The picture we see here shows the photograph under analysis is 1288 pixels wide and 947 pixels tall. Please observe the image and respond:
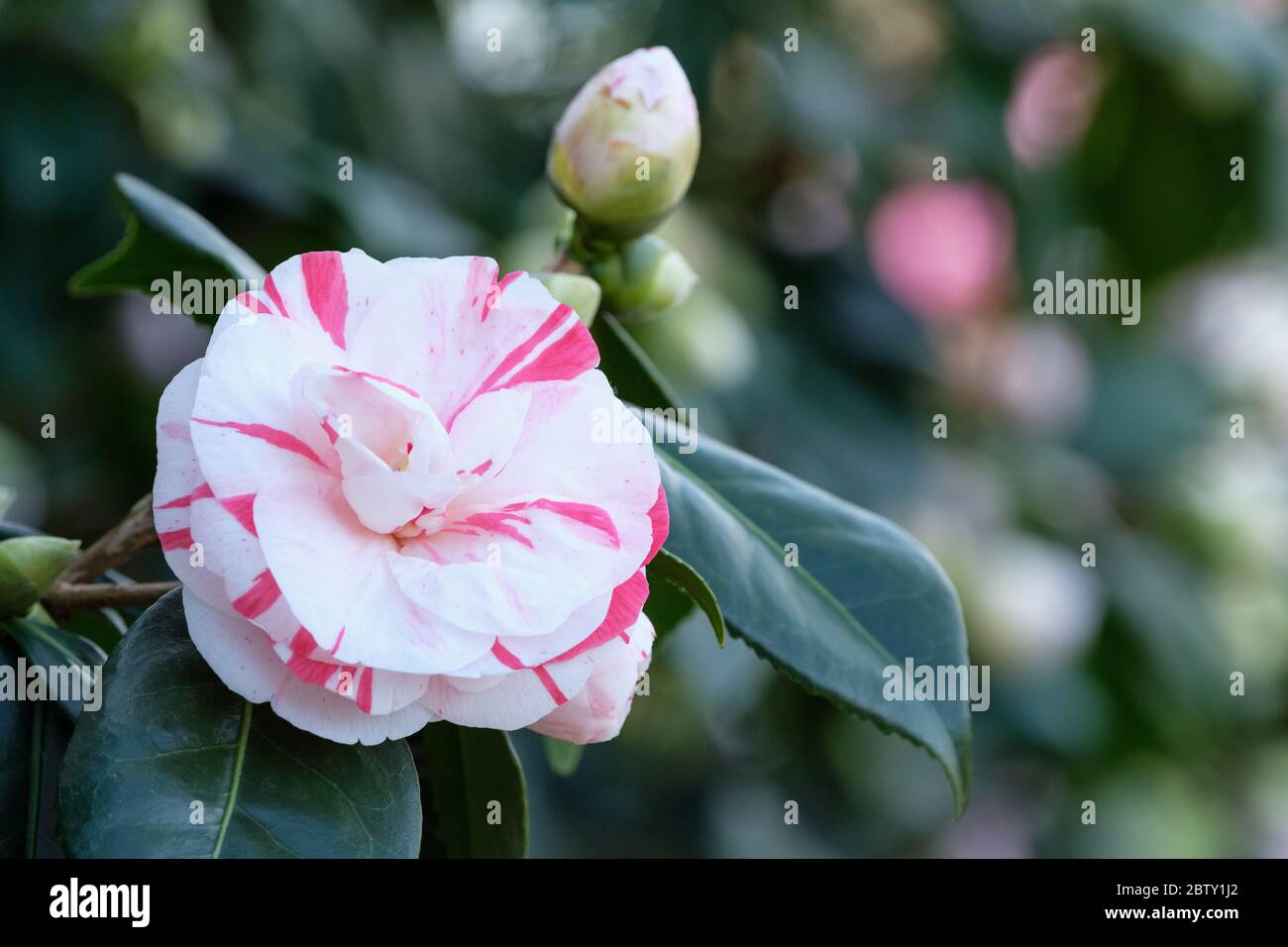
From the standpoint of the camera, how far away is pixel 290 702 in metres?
0.41

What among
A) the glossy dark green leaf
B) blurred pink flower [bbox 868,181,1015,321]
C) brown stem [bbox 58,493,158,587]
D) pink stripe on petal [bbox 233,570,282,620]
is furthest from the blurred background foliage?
pink stripe on petal [bbox 233,570,282,620]

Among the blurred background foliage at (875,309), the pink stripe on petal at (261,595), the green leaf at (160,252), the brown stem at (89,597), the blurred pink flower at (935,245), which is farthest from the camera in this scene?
the blurred pink flower at (935,245)

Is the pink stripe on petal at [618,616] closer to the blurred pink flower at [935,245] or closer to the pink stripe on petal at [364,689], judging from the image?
the pink stripe on petal at [364,689]

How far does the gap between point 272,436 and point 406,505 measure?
44mm

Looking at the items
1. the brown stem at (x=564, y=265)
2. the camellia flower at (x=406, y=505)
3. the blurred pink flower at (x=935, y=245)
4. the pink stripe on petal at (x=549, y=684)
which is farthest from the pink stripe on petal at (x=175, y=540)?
the blurred pink flower at (x=935, y=245)

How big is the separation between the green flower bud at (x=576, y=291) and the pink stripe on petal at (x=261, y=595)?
18cm

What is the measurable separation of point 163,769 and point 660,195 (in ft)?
0.97

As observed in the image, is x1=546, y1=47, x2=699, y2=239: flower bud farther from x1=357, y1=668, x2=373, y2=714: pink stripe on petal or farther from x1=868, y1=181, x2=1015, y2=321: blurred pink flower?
x1=868, y1=181, x2=1015, y2=321: blurred pink flower

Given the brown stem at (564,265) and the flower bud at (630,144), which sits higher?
the flower bud at (630,144)

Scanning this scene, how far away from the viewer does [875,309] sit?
5.98 feet

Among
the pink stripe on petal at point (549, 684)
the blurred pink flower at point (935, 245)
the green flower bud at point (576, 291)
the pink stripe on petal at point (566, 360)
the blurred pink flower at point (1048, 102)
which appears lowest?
the pink stripe on petal at point (549, 684)

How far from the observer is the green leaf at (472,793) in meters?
0.56

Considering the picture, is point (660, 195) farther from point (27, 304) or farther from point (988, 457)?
point (988, 457)
